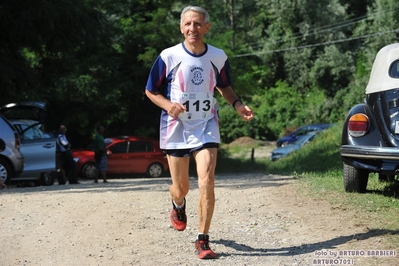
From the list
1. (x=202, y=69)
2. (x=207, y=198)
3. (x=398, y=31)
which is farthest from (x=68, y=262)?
(x=398, y=31)

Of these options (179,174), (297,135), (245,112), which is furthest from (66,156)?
(297,135)

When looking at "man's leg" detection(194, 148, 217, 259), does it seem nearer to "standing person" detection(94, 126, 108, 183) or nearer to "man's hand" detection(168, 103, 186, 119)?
"man's hand" detection(168, 103, 186, 119)

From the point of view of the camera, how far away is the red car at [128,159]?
30031 mm

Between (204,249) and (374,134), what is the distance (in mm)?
3496

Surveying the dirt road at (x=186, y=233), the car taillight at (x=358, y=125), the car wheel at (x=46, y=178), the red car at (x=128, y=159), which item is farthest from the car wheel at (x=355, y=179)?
the red car at (x=128, y=159)

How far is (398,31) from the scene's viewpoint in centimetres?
5384

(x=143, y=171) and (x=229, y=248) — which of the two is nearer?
(x=229, y=248)

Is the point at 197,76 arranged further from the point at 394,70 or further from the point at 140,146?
the point at 140,146

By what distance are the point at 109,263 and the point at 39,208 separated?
3.39 metres

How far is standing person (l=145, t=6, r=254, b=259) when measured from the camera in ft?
23.7

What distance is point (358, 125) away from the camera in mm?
10039

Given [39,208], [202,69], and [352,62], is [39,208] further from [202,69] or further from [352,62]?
[352,62]

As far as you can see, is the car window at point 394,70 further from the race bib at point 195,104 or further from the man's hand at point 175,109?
the man's hand at point 175,109

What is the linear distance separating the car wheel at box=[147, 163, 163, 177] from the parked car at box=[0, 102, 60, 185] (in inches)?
384
